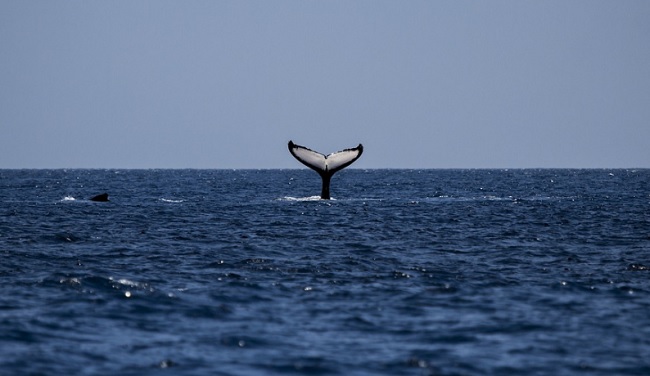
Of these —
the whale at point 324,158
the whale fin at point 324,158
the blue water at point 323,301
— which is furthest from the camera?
the whale fin at point 324,158

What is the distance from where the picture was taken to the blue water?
11.4 metres

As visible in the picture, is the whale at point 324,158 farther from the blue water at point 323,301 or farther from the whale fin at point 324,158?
the blue water at point 323,301

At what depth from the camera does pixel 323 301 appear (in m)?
15.3

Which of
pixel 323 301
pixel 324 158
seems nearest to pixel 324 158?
pixel 324 158

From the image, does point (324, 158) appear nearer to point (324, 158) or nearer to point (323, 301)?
point (324, 158)

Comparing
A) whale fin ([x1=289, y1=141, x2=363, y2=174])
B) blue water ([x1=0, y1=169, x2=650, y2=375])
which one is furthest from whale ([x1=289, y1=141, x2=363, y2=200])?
blue water ([x1=0, y1=169, x2=650, y2=375])

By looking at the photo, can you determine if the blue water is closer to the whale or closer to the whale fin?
the whale

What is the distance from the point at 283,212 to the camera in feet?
123

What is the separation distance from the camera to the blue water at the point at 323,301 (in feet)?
37.6

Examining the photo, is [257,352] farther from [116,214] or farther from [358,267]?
[116,214]

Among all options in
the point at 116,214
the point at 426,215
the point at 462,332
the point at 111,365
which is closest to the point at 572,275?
the point at 462,332

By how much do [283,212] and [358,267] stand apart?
1817 cm

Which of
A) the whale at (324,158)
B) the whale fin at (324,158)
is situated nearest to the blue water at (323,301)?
the whale at (324,158)

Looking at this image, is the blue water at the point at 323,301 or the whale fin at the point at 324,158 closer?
the blue water at the point at 323,301
